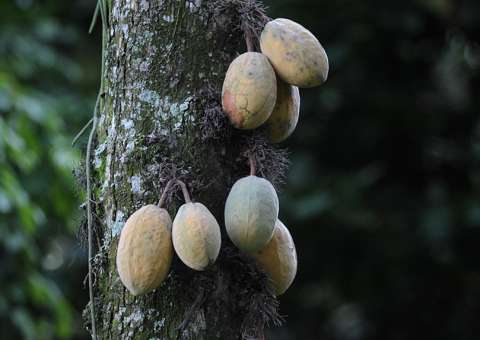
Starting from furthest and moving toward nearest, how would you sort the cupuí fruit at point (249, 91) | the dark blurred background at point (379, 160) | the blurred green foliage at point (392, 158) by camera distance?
the blurred green foliage at point (392, 158)
the dark blurred background at point (379, 160)
the cupuí fruit at point (249, 91)

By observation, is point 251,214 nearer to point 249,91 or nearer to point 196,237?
point 196,237

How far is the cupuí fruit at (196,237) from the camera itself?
4.82 ft

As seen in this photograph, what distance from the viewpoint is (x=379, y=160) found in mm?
5051

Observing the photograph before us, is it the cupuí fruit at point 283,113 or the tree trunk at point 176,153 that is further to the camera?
the cupuí fruit at point 283,113

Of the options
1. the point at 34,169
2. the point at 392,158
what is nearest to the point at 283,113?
the point at 34,169

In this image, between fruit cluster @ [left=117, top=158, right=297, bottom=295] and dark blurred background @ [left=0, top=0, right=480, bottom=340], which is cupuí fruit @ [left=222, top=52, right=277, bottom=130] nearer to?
fruit cluster @ [left=117, top=158, right=297, bottom=295]

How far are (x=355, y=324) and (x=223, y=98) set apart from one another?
4.47 meters

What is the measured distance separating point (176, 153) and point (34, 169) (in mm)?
A: 2376

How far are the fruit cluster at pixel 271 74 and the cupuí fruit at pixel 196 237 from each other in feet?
0.81

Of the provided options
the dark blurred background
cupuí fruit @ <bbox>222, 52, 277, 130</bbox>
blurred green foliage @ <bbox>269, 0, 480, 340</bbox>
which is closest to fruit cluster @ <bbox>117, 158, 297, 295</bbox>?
cupuí fruit @ <bbox>222, 52, 277, 130</bbox>

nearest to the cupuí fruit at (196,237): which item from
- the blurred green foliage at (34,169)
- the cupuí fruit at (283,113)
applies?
the cupuí fruit at (283,113)

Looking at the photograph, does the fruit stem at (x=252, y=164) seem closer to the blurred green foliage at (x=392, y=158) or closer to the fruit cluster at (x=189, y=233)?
the fruit cluster at (x=189, y=233)

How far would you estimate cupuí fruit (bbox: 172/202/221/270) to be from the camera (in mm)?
1470

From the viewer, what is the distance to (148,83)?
5.52 ft
